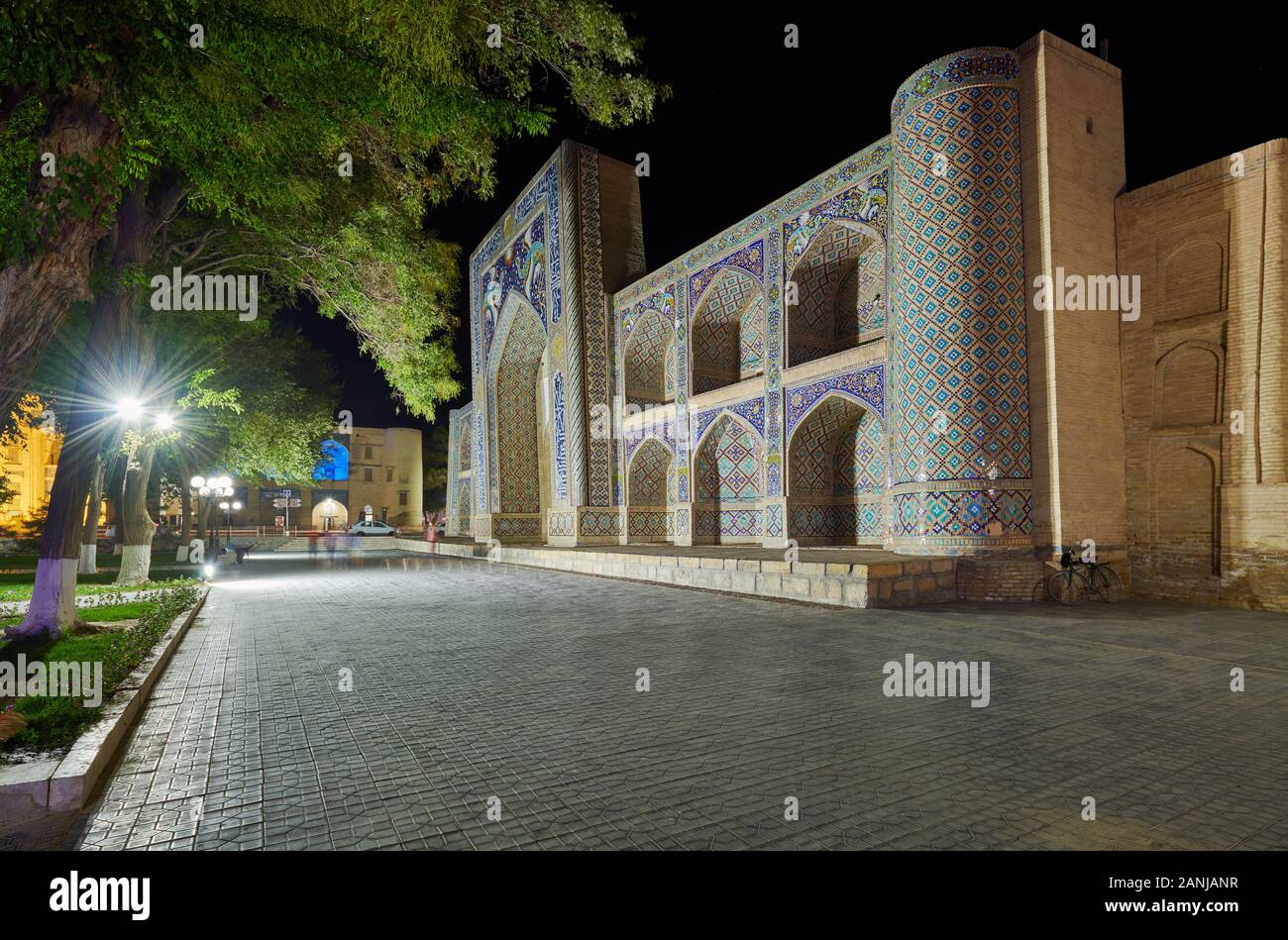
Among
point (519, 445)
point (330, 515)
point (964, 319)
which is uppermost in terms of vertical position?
point (964, 319)

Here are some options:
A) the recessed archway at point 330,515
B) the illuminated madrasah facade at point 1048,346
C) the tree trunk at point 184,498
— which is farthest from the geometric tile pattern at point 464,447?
the recessed archway at point 330,515

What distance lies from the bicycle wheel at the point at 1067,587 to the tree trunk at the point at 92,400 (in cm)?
1009

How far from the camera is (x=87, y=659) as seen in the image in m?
5.16

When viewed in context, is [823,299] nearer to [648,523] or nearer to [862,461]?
[862,461]

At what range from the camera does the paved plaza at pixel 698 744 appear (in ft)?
7.77

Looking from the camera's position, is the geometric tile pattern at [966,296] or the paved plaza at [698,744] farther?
the geometric tile pattern at [966,296]

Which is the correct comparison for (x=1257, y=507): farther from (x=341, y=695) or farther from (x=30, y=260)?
(x=30, y=260)

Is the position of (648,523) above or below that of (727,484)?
below

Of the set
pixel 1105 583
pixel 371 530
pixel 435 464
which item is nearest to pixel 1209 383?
pixel 1105 583

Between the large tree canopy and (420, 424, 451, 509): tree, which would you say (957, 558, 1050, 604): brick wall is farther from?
(420, 424, 451, 509): tree

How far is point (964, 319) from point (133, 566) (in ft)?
40.9

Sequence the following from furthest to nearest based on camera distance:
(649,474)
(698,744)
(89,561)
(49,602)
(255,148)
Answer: (649,474), (89,561), (49,602), (255,148), (698,744)

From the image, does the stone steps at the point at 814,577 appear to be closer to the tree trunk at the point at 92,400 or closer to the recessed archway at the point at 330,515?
the tree trunk at the point at 92,400
